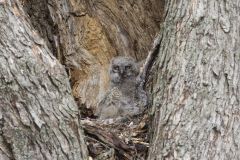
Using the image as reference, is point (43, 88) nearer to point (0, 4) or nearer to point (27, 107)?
point (27, 107)

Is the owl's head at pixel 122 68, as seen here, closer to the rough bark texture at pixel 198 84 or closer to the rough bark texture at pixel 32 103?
the rough bark texture at pixel 198 84

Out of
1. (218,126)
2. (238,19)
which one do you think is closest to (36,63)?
(218,126)

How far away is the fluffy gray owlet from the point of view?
6449 millimetres

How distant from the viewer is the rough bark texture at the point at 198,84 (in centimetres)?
415

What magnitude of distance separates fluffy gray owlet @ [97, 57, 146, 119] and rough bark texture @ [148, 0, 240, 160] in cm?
148

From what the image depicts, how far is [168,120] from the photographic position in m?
4.35

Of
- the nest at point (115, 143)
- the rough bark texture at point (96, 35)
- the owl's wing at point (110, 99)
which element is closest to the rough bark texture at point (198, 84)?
the nest at point (115, 143)

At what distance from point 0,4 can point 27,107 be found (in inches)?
30.7

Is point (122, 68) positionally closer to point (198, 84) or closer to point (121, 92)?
A: point (121, 92)

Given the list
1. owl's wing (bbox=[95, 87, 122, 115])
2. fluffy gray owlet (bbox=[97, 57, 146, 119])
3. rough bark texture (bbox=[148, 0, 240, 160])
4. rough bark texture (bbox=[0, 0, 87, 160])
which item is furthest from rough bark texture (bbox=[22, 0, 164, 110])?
rough bark texture (bbox=[0, 0, 87, 160])

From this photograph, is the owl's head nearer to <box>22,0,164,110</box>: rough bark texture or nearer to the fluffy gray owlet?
the fluffy gray owlet

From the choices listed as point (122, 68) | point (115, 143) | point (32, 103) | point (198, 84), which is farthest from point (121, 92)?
point (32, 103)

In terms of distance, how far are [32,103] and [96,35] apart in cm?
331

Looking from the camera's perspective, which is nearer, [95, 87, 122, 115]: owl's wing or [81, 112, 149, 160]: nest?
[81, 112, 149, 160]: nest
